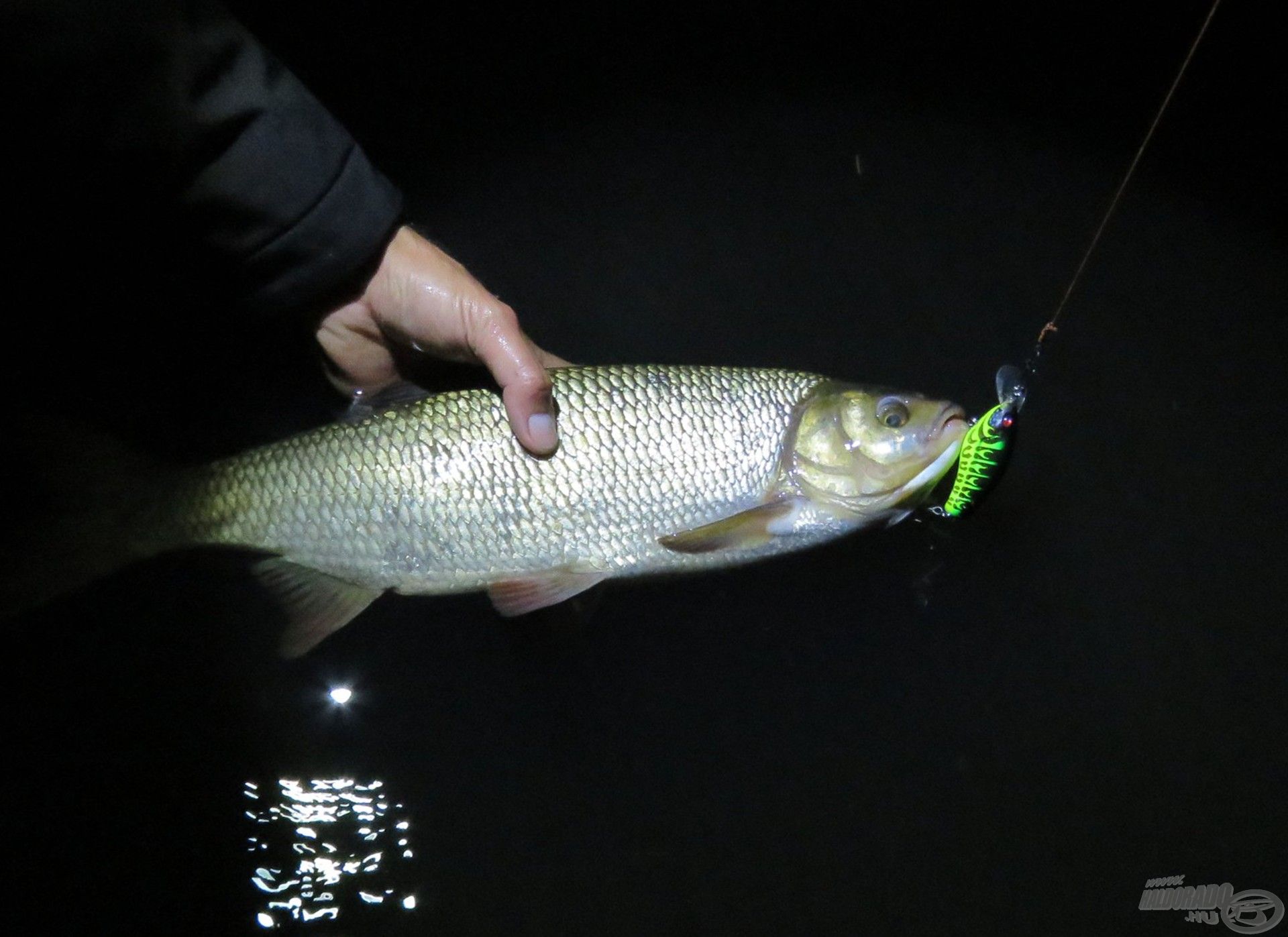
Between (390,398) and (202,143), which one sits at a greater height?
(202,143)

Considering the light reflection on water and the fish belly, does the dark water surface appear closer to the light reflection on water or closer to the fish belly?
the light reflection on water

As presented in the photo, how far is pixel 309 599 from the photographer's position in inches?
A: 72.7

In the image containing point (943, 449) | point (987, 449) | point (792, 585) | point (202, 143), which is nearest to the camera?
point (202, 143)

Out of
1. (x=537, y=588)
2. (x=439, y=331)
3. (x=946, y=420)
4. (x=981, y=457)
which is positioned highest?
(x=439, y=331)

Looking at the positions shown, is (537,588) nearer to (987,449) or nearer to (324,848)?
(324,848)

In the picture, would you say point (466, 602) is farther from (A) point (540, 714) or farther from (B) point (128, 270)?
(B) point (128, 270)

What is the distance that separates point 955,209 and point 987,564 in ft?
3.87

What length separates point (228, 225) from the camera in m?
1.67

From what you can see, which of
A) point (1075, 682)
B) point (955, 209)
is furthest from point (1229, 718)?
point (955, 209)

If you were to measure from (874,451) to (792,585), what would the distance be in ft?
1.56

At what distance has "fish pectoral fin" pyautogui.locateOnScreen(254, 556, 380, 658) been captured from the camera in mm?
1831

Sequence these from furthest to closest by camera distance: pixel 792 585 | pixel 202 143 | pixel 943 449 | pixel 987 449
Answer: pixel 792 585
pixel 943 449
pixel 987 449
pixel 202 143

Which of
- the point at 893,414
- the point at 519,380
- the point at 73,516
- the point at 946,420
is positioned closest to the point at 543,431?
the point at 519,380

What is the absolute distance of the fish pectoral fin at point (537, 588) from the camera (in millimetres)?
1800
